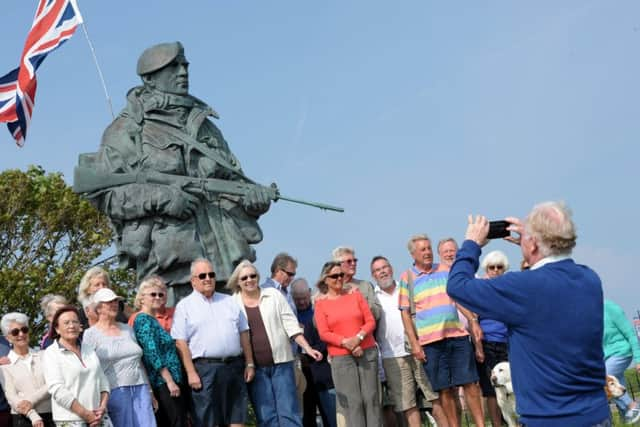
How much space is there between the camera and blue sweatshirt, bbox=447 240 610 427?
427 cm

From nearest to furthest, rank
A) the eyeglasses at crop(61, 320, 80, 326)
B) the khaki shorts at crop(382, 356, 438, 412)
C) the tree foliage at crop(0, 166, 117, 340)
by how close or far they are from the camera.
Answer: the eyeglasses at crop(61, 320, 80, 326), the khaki shorts at crop(382, 356, 438, 412), the tree foliage at crop(0, 166, 117, 340)

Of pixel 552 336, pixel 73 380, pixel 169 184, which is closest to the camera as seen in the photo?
pixel 552 336

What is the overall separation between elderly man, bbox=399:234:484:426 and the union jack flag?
6864mm

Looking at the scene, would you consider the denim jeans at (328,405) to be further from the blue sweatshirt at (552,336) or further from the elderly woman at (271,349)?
the blue sweatshirt at (552,336)

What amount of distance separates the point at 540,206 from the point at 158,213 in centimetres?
613

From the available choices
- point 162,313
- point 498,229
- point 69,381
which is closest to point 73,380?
point 69,381

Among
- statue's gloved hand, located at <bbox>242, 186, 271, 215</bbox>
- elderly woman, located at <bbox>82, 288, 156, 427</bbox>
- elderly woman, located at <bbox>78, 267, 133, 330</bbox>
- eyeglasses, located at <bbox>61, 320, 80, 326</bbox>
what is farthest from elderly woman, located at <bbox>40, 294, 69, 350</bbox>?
statue's gloved hand, located at <bbox>242, 186, 271, 215</bbox>

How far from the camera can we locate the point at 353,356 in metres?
8.37

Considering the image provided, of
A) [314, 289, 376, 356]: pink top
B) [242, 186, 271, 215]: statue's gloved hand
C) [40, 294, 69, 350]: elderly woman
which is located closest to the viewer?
[40, 294, 69, 350]: elderly woman

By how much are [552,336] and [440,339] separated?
433 cm

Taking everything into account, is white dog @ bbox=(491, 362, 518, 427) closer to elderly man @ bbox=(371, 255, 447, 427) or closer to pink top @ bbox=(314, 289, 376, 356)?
elderly man @ bbox=(371, 255, 447, 427)

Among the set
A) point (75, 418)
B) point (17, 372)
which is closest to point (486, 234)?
point (75, 418)

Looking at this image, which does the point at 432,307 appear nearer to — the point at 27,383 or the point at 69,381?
the point at 69,381

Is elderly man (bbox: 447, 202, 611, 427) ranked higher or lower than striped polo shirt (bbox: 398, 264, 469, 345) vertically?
lower
